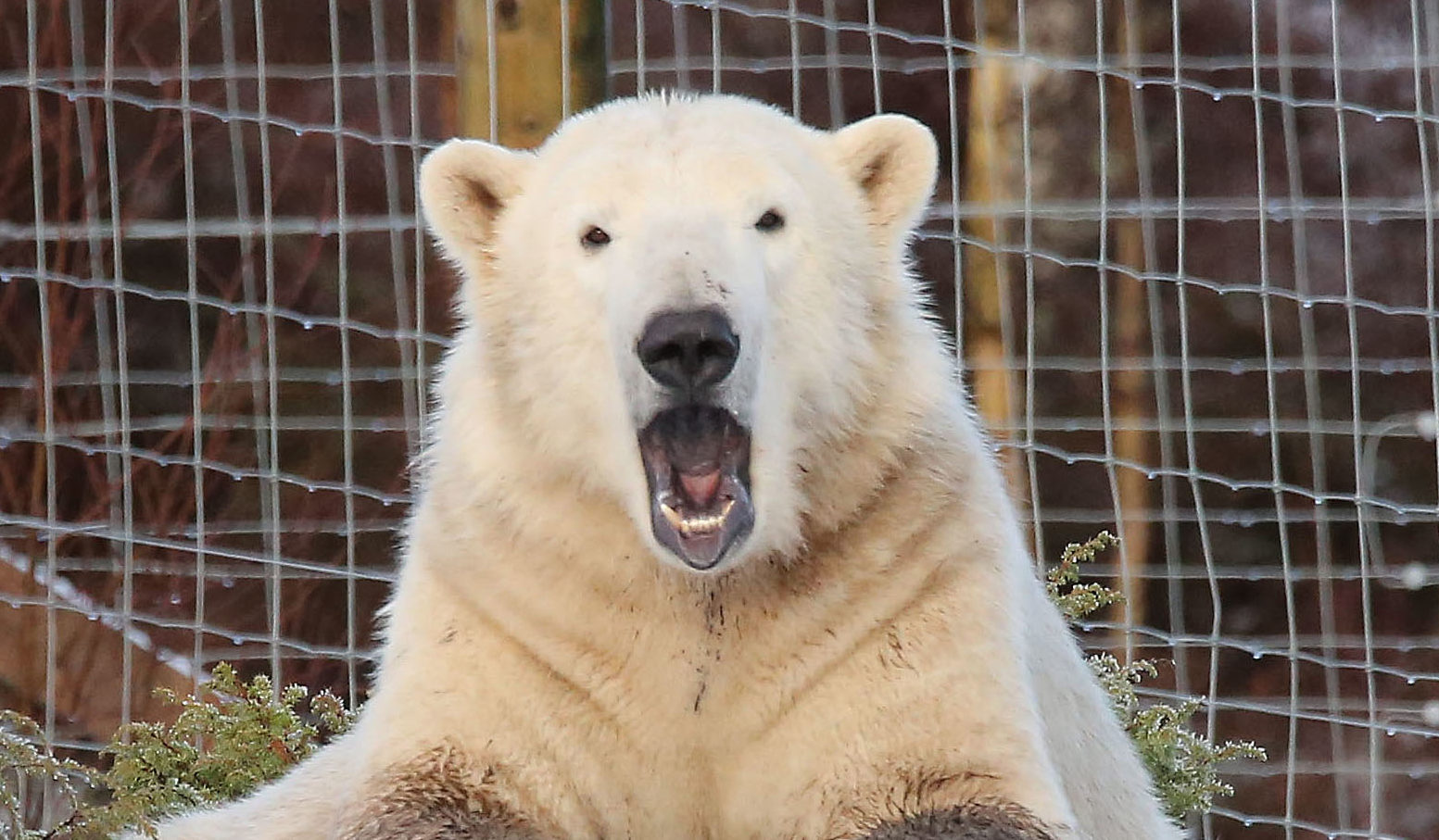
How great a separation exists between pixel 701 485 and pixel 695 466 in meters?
0.03

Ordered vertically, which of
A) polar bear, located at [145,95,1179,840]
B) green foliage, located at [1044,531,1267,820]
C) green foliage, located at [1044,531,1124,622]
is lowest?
green foliage, located at [1044,531,1267,820]

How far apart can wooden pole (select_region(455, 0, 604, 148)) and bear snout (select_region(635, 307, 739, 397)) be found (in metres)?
2.20

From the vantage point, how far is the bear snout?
2.87 m

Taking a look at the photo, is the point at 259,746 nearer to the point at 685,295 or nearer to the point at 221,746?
the point at 221,746

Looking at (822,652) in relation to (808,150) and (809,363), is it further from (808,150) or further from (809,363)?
(808,150)

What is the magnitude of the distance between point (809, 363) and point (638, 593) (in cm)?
44

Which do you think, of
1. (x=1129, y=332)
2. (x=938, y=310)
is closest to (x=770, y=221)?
(x=938, y=310)

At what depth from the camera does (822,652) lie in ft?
10.4

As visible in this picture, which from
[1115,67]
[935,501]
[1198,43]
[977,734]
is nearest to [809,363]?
[935,501]

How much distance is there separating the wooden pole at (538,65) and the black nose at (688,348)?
7.21ft

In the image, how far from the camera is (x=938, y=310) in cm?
988

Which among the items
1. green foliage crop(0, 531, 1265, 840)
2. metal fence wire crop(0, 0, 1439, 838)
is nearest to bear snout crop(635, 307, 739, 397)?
green foliage crop(0, 531, 1265, 840)

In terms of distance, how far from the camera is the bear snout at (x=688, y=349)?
2869 mm

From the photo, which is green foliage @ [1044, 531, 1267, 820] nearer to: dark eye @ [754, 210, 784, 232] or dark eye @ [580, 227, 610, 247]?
dark eye @ [754, 210, 784, 232]
